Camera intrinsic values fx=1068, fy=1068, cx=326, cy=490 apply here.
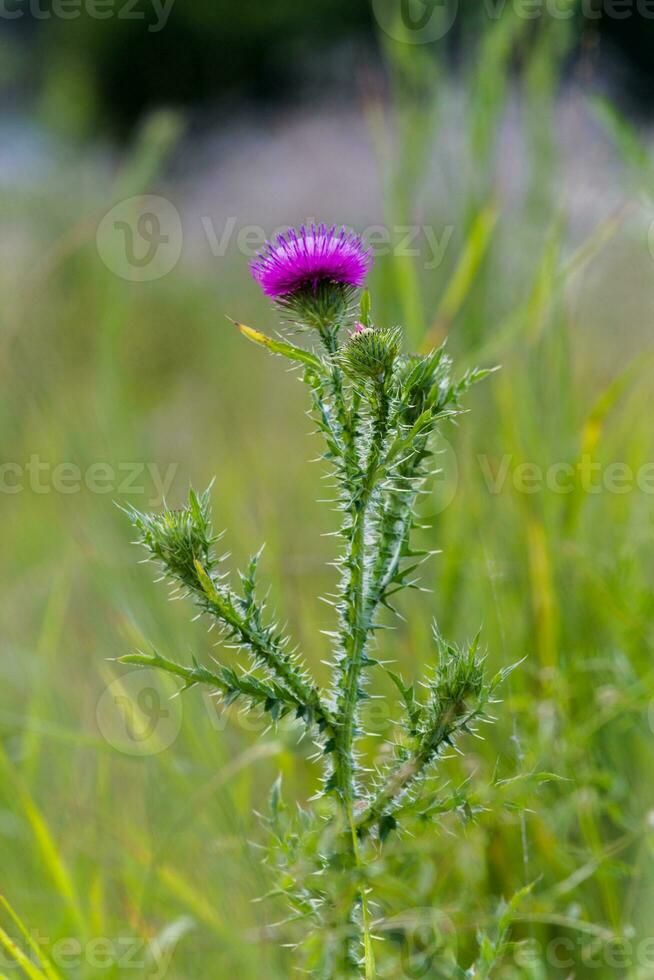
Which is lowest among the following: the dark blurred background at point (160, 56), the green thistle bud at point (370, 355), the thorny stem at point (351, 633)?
the thorny stem at point (351, 633)

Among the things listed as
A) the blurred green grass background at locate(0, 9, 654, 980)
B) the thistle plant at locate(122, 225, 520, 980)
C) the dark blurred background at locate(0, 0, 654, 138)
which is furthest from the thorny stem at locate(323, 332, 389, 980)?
the dark blurred background at locate(0, 0, 654, 138)

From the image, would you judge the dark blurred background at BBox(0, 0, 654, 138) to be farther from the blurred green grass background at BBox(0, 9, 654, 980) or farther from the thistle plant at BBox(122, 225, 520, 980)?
the thistle plant at BBox(122, 225, 520, 980)

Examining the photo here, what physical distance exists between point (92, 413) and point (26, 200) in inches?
187

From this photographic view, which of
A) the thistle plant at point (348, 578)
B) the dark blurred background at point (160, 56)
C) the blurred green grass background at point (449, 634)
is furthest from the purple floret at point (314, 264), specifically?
the dark blurred background at point (160, 56)

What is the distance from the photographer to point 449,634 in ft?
4.99

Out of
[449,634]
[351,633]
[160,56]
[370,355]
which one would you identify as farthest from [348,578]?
[160,56]

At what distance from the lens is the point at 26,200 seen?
21.2 feet

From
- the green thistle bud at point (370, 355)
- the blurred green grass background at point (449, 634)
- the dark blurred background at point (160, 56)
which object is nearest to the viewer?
the green thistle bud at point (370, 355)

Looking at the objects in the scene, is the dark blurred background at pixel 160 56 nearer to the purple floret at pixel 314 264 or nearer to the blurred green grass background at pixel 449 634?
the blurred green grass background at pixel 449 634

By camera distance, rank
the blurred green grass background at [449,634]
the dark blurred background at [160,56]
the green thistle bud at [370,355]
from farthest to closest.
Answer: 1. the dark blurred background at [160,56]
2. the blurred green grass background at [449,634]
3. the green thistle bud at [370,355]

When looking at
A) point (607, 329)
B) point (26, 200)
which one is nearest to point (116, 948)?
point (607, 329)

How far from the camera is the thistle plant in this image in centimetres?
73

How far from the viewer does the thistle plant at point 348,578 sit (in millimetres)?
731

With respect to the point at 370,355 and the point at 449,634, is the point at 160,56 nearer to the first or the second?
the point at 449,634
